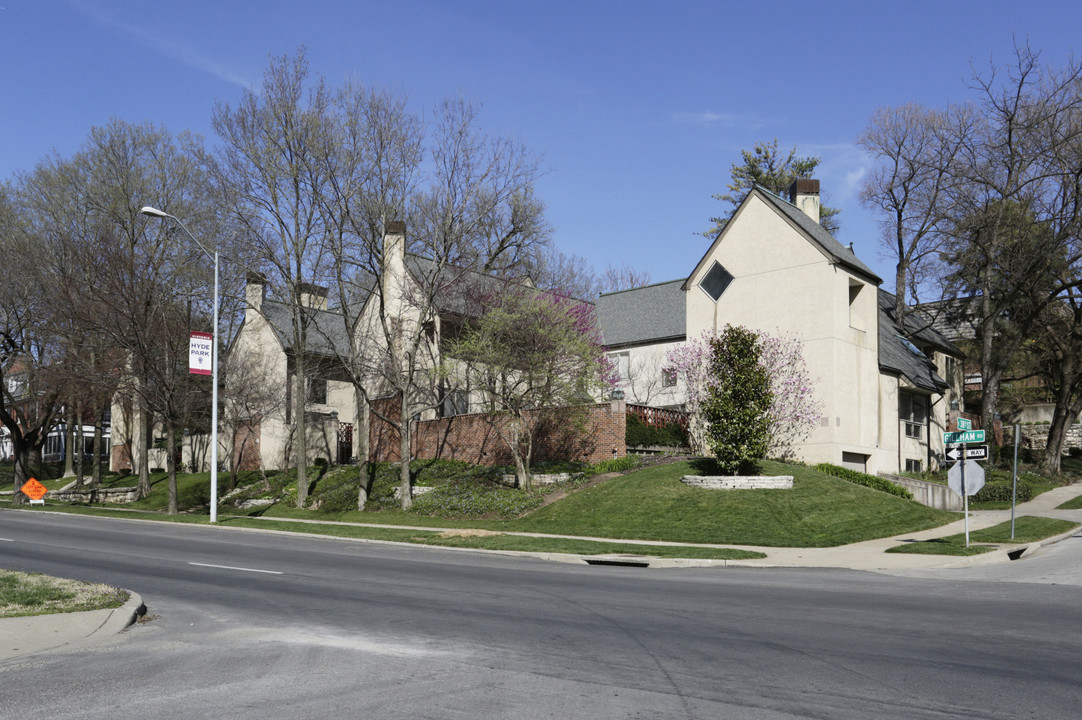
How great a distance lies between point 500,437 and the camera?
117ft

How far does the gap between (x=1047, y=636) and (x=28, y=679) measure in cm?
995

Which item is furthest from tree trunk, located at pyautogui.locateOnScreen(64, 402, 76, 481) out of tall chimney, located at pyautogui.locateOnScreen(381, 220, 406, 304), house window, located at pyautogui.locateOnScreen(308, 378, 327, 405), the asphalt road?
the asphalt road

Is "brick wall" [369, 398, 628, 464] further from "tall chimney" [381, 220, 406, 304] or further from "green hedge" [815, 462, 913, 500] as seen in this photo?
"green hedge" [815, 462, 913, 500]

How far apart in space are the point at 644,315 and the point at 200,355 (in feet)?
73.1

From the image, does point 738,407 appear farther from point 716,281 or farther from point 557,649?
point 557,649

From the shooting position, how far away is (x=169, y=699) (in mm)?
6785

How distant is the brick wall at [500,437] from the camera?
3256 centimetres

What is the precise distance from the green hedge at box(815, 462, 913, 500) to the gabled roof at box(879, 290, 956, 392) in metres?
6.36

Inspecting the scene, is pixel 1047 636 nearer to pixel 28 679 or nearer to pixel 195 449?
pixel 28 679

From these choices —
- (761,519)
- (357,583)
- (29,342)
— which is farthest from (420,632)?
(29,342)

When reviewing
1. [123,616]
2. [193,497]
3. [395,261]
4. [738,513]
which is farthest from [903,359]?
[123,616]

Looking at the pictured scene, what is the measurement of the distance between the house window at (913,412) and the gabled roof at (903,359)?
751 millimetres

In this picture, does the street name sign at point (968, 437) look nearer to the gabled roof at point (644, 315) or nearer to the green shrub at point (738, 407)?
the green shrub at point (738, 407)

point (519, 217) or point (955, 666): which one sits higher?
point (519, 217)
